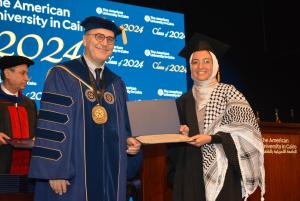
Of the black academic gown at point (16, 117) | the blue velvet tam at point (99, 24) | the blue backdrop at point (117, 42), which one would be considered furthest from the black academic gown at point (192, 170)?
the blue backdrop at point (117, 42)

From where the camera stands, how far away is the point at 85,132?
3.07 meters

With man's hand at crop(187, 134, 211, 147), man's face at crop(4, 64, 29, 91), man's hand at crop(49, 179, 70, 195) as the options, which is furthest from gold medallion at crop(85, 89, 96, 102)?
man's face at crop(4, 64, 29, 91)

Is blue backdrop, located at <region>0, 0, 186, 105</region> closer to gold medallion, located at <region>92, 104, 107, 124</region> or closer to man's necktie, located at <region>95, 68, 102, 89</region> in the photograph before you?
man's necktie, located at <region>95, 68, 102, 89</region>

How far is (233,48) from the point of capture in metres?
8.70

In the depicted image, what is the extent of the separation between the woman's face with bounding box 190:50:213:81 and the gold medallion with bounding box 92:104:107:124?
0.92 metres

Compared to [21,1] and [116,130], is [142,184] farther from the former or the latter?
[21,1]

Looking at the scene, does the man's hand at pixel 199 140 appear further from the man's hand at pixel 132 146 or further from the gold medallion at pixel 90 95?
the gold medallion at pixel 90 95

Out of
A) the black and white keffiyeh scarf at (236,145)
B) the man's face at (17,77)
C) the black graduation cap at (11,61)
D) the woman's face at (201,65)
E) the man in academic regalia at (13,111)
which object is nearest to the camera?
the black and white keffiyeh scarf at (236,145)

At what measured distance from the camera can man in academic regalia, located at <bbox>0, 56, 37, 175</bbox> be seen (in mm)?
4043

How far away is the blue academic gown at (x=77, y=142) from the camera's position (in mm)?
2916

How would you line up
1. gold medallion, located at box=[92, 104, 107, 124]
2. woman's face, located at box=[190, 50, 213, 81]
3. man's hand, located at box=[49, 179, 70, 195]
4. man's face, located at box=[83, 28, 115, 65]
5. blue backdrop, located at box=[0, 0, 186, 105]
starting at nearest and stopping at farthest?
man's hand, located at box=[49, 179, 70, 195], gold medallion, located at box=[92, 104, 107, 124], man's face, located at box=[83, 28, 115, 65], woman's face, located at box=[190, 50, 213, 81], blue backdrop, located at box=[0, 0, 186, 105]

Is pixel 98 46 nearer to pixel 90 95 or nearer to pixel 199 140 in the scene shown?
pixel 90 95

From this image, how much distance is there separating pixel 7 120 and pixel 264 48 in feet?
19.1

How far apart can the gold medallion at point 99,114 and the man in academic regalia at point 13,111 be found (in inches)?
44.3
